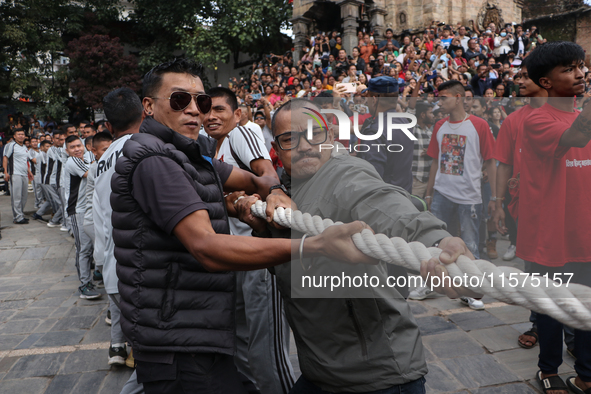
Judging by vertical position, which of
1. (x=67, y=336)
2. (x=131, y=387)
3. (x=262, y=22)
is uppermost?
(x=262, y=22)

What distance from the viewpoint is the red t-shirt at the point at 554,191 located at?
229cm

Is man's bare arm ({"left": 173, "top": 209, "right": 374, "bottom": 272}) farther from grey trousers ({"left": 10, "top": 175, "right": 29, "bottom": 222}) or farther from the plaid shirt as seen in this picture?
grey trousers ({"left": 10, "top": 175, "right": 29, "bottom": 222})

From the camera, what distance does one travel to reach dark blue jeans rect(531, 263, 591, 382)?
2432 millimetres

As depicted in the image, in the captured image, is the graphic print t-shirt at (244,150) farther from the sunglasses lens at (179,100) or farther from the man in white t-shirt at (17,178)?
the man in white t-shirt at (17,178)

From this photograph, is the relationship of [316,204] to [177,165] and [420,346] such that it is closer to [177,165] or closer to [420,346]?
[177,165]

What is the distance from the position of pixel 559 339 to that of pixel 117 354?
3.12 m

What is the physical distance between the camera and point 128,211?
1.55 meters

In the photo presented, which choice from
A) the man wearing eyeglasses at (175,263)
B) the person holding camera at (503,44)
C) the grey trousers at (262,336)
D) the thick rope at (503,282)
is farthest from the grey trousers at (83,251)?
the person holding camera at (503,44)

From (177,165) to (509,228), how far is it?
10.4 feet

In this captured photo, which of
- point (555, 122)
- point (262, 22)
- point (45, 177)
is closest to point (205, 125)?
point (555, 122)

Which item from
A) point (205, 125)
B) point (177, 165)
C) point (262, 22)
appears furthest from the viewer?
point (262, 22)

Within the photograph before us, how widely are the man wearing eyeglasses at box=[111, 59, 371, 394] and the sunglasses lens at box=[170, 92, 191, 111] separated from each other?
0.11 meters

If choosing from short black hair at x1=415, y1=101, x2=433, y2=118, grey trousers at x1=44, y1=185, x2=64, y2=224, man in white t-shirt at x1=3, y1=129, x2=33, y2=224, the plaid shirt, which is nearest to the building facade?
man in white t-shirt at x1=3, y1=129, x2=33, y2=224

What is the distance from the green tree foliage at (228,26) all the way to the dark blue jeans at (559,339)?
60.2 feet
